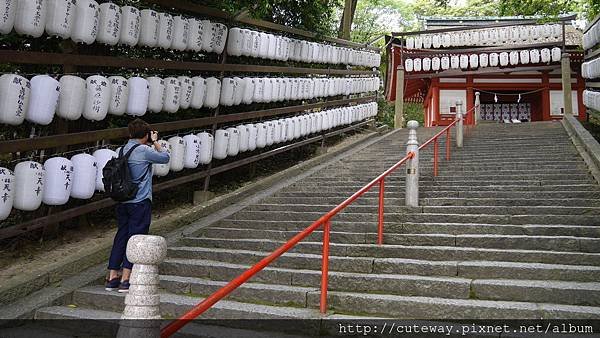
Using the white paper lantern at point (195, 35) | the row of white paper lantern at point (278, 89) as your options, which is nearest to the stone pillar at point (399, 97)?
the row of white paper lantern at point (278, 89)

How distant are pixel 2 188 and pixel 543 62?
61.7ft

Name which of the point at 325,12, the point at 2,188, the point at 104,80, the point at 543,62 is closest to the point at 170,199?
the point at 104,80

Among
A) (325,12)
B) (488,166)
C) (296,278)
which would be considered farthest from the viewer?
(325,12)

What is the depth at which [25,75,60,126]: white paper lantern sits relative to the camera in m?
5.25

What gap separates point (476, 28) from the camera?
68.3 feet

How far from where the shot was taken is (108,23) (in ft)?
20.7

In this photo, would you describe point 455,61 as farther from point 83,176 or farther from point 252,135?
point 83,176

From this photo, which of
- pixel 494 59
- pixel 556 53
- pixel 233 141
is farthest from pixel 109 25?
pixel 556 53

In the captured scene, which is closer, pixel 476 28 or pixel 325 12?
pixel 325 12

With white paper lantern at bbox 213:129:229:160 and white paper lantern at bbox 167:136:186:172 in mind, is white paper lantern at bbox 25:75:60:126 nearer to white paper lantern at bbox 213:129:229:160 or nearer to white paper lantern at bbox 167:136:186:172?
white paper lantern at bbox 167:136:186:172

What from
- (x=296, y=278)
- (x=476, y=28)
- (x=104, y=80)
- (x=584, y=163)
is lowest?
(x=296, y=278)

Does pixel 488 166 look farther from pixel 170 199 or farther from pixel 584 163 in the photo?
pixel 170 199

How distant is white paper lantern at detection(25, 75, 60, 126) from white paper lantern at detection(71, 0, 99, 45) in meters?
0.81

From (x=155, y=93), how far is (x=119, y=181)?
2632 millimetres
